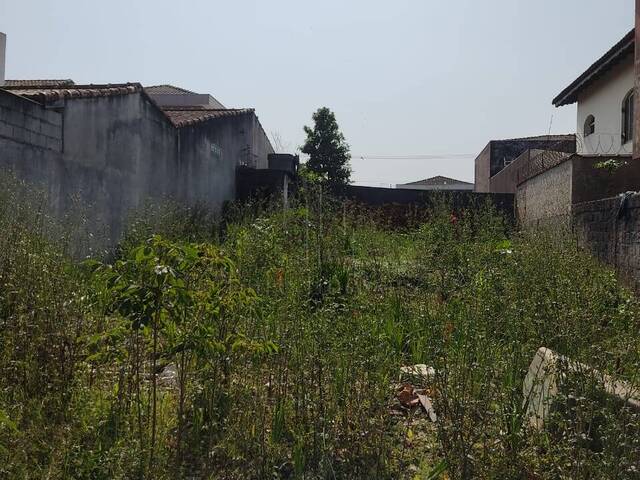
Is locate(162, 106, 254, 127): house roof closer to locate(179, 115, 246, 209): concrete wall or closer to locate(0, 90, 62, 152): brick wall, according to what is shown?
locate(179, 115, 246, 209): concrete wall

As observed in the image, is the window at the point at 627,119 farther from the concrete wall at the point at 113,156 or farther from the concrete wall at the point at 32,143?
the concrete wall at the point at 32,143

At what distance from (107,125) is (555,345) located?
6.95 meters

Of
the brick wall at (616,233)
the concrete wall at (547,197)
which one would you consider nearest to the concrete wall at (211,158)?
the concrete wall at (547,197)

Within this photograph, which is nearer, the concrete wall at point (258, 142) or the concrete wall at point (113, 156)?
the concrete wall at point (113, 156)

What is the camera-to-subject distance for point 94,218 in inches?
301

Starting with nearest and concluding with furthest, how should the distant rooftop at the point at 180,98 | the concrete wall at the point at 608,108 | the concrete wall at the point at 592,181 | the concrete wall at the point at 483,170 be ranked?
the concrete wall at the point at 592,181, the concrete wall at the point at 608,108, the concrete wall at the point at 483,170, the distant rooftop at the point at 180,98

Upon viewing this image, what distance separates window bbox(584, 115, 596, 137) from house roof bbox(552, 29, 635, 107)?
0.79 m

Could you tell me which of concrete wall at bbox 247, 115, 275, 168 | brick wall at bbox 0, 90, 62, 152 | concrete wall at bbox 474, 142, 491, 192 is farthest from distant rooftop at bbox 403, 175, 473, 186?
brick wall at bbox 0, 90, 62, 152

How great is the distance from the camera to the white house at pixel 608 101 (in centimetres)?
1192

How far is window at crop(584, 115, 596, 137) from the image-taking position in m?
14.3

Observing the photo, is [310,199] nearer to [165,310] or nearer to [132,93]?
[132,93]

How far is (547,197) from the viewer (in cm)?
1064

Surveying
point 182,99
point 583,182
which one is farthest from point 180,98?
point 583,182

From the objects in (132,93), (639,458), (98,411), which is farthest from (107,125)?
(639,458)
